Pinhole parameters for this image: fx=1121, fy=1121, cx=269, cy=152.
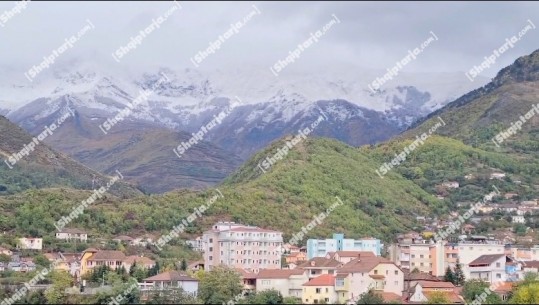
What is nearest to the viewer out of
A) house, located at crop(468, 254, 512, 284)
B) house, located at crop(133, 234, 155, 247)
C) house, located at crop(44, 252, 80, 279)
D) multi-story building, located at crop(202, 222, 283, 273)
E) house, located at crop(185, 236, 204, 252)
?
house, located at crop(468, 254, 512, 284)

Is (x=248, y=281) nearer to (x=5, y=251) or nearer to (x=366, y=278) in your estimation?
(x=366, y=278)

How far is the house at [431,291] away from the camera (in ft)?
190

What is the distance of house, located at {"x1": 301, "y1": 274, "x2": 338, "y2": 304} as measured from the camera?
56394mm

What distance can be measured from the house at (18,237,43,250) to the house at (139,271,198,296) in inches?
732

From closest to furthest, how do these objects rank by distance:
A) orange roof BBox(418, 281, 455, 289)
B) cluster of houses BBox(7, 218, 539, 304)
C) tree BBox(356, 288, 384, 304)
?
tree BBox(356, 288, 384, 304) < cluster of houses BBox(7, 218, 539, 304) < orange roof BBox(418, 281, 455, 289)

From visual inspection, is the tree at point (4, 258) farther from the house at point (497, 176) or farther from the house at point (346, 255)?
the house at point (497, 176)

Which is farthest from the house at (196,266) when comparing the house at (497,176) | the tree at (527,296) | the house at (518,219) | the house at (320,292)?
the house at (497,176)

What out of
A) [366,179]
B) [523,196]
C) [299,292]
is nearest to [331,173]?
[366,179]

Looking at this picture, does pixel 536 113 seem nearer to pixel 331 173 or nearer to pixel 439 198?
pixel 439 198

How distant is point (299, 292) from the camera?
59.9 metres

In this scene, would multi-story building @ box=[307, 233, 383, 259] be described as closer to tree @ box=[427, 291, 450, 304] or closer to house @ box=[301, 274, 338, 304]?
house @ box=[301, 274, 338, 304]

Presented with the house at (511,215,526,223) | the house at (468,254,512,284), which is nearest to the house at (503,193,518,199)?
the house at (511,215,526,223)

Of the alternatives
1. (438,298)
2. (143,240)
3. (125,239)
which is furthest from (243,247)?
(438,298)

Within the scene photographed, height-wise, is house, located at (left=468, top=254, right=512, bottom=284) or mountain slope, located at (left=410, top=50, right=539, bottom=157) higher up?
mountain slope, located at (left=410, top=50, right=539, bottom=157)
